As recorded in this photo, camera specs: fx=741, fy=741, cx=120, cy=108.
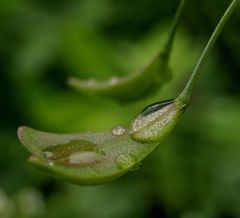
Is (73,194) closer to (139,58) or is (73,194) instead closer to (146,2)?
(139,58)

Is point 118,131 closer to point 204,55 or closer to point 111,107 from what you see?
point 204,55

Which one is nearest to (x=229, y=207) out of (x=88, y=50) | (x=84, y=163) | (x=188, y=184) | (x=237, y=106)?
(x=188, y=184)

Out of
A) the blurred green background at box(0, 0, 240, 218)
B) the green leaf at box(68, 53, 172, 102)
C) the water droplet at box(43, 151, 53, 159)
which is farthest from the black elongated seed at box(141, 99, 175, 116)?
the blurred green background at box(0, 0, 240, 218)

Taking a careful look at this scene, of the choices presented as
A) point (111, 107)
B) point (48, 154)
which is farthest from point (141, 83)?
point (111, 107)

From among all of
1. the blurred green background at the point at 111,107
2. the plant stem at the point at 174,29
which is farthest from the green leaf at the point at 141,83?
the blurred green background at the point at 111,107

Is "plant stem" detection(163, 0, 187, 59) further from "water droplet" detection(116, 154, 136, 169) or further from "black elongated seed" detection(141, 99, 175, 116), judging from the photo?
"water droplet" detection(116, 154, 136, 169)

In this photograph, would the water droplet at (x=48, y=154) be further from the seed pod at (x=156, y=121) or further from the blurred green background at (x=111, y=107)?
the blurred green background at (x=111, y=107)
